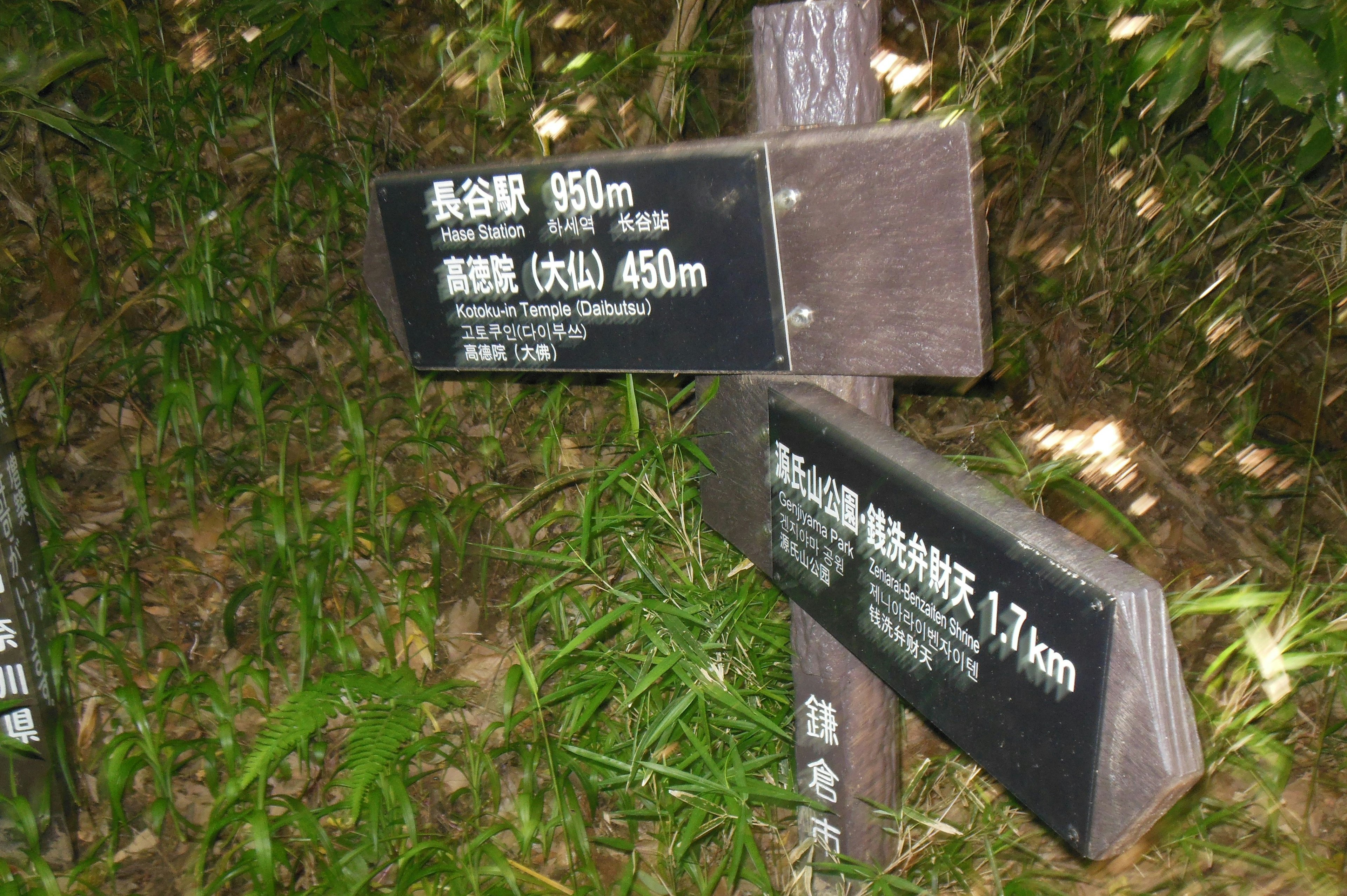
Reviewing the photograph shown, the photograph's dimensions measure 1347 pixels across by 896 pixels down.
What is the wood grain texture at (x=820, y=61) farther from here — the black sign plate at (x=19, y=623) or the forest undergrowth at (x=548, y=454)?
the black sign plate at (x=19, y=623)

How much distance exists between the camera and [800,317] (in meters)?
1.47

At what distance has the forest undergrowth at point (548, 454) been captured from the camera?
1.88 meters

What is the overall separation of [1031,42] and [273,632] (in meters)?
3.04

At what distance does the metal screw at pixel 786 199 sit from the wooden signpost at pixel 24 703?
2.05 meters

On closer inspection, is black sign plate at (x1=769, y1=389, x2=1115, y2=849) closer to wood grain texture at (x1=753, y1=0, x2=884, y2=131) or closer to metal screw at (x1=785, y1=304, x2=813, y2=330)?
metal screw at (x1=785, y1=304, x2=813, y2=330)

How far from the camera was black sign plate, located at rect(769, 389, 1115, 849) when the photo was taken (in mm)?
988

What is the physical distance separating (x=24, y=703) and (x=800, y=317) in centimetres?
216

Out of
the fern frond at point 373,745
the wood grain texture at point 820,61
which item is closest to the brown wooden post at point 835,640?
the wood grain texture at point 820,61

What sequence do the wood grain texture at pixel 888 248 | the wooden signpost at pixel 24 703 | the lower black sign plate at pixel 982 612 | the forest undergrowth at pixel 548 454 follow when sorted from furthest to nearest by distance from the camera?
the wooden signpost at pixel 24 703 → the forest undergrowth at pixel 548 454 → the wood grain texture at pixel 888 248 → the lower black sign plate at pixel 982 612

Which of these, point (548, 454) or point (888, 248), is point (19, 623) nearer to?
point (548, 454)

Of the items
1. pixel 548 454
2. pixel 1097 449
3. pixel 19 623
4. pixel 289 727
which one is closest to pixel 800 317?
pixel 548 454

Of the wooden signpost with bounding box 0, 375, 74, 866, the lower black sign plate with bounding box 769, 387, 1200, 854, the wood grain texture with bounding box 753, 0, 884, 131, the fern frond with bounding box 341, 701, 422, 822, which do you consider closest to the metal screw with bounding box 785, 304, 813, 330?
the lower black sign plate with bounding box 769, 387, 1200, 854

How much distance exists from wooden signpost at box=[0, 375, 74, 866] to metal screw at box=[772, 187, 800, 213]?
6.73 ft

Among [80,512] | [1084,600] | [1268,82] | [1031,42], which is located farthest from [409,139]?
[1084,600]
